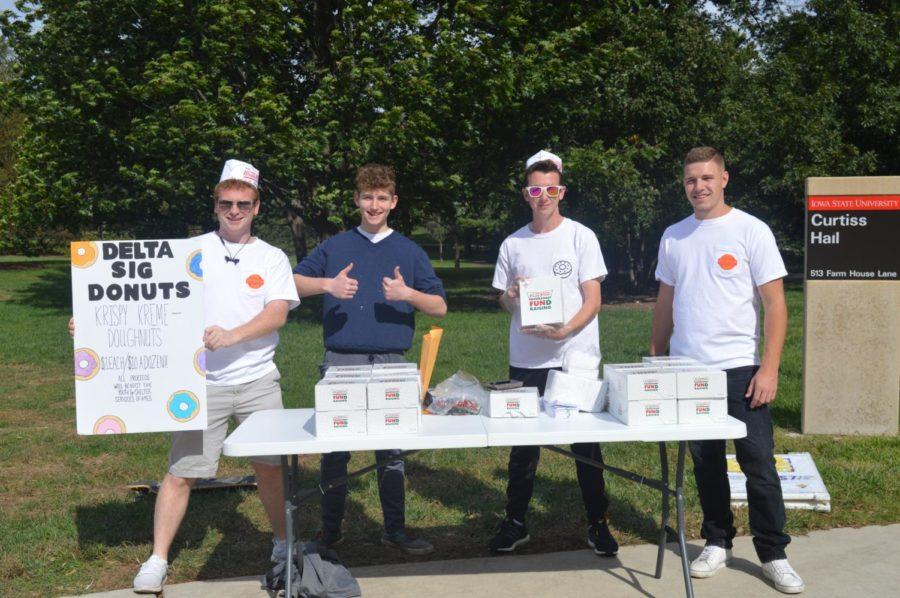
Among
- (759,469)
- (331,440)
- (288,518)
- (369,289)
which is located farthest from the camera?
(369,289)

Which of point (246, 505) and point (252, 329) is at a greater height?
point (252, 329)

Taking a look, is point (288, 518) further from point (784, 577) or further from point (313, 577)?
point (784, 577)

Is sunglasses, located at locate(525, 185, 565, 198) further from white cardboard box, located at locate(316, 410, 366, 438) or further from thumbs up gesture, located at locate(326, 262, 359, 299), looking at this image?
white cardboard box, located at locate(316, 410, 366, 438)

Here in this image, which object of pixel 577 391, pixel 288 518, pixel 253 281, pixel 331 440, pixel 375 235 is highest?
pixel 375 235

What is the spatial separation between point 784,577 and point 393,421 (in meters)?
2.14

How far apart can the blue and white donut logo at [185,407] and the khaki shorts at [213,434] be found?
7.7 inches

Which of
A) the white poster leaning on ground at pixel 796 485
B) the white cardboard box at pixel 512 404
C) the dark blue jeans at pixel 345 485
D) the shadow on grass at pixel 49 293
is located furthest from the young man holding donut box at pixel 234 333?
the shadow on grass at pixel 49 293

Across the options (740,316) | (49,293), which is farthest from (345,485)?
(49,293)

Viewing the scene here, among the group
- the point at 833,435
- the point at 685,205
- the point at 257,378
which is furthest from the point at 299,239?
the point at 257,378

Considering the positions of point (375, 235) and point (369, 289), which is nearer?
point (369, 289)

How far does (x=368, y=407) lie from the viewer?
3.57 metres

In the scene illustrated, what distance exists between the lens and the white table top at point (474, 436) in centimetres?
351

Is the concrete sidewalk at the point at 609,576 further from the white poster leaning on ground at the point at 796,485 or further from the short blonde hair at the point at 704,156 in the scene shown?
the short blonde hair at the point at 704,156

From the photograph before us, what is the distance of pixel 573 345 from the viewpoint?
4.51m
